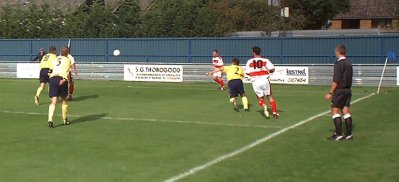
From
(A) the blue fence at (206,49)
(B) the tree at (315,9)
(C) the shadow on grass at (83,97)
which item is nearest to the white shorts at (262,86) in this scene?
(C) the shadow on grass at (83,97)

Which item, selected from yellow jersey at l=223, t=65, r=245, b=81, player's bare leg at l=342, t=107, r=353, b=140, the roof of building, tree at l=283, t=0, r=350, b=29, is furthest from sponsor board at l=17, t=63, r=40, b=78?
the roof of building

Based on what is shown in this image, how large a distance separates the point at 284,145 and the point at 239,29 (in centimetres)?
3913

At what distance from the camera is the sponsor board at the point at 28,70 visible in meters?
32.8

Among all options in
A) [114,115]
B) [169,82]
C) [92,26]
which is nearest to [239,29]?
[92,26]

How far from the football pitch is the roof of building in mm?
60339

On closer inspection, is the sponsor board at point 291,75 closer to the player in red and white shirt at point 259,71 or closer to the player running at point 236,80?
the player running at point 236,80

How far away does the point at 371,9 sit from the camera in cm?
7662

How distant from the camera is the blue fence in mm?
29391

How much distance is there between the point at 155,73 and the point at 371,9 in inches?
2117

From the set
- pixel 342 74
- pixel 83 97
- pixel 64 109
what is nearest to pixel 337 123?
pixel 342 74

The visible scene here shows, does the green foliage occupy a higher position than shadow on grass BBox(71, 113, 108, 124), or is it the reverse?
the green foliage

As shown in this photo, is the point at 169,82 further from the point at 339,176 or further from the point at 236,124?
the point at 339,176

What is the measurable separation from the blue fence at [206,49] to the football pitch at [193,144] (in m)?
11.9

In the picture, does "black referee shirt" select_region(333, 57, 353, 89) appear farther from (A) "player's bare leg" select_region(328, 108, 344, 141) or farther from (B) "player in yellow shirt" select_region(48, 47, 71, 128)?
(B) "player in yellow shirt" select_region(48, 47, 71, 128)
